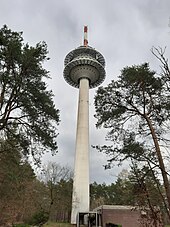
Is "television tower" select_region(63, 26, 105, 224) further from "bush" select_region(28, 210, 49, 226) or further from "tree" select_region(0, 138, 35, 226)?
"tree" select_region(0, 138, 35, 226)

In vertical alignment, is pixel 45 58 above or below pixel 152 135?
above

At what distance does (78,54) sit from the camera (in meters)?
30.9

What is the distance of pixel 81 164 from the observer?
23.6m

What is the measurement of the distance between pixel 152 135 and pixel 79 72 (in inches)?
836

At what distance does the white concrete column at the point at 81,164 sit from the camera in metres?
22.3

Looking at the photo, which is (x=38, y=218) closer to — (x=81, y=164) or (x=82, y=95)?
(x=81, y=164)

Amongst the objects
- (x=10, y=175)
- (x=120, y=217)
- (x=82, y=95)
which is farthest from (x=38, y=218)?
(x=82, y=95)

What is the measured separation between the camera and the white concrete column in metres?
22.3

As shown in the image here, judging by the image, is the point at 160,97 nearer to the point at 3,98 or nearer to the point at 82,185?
the point at 3,98

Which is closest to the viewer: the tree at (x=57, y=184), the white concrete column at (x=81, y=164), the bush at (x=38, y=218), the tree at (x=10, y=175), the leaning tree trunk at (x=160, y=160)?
the leaning tree trunk at (x=160, y=160)

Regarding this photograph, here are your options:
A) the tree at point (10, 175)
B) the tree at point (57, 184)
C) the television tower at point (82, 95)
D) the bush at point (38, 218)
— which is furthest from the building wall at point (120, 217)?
the tree at point (10, 175)

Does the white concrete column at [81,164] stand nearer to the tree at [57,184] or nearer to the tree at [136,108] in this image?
the tree at [57,184]

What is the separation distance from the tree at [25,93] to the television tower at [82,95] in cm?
1275

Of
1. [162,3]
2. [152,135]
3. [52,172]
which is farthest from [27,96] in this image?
[52,172]
